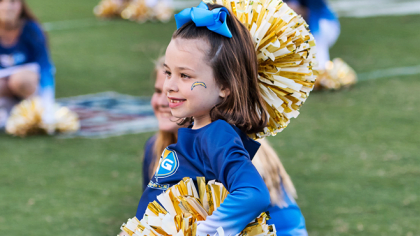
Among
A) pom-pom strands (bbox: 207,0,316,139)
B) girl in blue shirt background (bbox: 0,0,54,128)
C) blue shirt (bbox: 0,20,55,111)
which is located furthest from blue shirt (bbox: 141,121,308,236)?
blue shirt (bbox: 0,20,55,111)

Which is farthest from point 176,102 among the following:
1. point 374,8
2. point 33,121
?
point 374,8

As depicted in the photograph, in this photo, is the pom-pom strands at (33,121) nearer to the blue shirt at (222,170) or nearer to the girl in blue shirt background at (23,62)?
the girl in blue shirt background at (23,62)

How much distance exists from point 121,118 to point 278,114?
14.4ft

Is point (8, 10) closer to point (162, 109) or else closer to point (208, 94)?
point (162, 109)

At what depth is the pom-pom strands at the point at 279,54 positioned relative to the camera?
1.92 metres

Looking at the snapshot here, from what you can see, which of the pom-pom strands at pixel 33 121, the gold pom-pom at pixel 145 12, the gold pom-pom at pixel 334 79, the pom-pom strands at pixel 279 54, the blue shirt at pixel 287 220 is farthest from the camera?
the gold pom-pom at pixel 145 12

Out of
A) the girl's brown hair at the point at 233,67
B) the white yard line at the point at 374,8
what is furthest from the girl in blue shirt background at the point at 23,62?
the white yard line at the point at 374,8

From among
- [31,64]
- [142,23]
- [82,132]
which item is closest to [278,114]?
[82,132]

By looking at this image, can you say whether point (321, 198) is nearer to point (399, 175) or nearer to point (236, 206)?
point (399, 175)

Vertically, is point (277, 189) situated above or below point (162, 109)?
below

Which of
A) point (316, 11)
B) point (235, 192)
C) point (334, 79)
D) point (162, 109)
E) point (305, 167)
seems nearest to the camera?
point (235, 192)

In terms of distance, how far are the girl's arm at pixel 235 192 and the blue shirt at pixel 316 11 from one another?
579 centimetres

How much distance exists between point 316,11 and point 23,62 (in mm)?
3565

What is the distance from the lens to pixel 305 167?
472 cm
